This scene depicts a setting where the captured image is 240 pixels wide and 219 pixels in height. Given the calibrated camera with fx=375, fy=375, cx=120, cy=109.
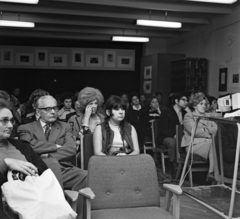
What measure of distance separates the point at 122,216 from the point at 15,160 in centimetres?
82

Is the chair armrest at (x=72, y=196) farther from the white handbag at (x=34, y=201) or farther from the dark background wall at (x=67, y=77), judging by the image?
the dark background wall at (x=67, y=77)

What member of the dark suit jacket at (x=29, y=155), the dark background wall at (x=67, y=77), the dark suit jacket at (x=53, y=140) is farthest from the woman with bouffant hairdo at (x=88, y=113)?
the dark background wall at (x=67, y=77)

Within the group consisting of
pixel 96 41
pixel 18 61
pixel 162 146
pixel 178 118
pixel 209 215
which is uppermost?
pixel 96 41

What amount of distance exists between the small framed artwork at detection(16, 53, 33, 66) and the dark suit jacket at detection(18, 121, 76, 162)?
955 cm

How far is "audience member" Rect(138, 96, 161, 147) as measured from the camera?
7.02 metres

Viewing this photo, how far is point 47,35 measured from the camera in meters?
12.3

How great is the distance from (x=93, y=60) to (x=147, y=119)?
21.2 feet

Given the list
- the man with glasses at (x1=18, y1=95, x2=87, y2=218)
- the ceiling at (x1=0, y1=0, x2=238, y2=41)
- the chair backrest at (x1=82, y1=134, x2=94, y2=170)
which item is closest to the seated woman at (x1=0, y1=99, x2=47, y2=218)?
the man with glasses at (x1=18, y1=95, x2=87, y2=218)

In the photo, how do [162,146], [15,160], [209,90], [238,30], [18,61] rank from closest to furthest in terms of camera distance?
[15,160]
[162,146]
[238,30]
[209,90]
[18,61]

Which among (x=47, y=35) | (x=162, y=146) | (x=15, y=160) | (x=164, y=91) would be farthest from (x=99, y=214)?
(x=47, y=35)

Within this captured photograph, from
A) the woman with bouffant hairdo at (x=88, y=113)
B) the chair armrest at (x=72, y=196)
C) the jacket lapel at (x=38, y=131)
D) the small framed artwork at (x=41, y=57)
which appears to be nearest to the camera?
the chair armrest at (x=72, y=196)

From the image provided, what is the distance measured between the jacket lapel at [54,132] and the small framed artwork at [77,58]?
9.58 metres

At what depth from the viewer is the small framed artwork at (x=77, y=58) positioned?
1314 centimetres

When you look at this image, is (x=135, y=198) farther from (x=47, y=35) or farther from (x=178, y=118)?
(x=47, y=35)
